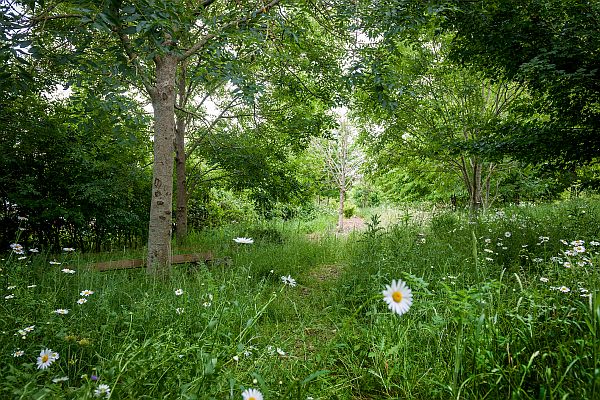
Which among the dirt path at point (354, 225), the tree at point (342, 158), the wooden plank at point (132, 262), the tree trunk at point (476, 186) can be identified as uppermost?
the tree at point (342, 158)

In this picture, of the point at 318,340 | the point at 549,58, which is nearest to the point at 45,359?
the point at 318,340

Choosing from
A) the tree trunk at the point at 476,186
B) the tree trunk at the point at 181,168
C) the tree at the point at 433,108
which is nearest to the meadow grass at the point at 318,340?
the tree trunk at the point at 181,168

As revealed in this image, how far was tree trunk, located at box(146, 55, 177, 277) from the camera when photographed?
3.97 meters

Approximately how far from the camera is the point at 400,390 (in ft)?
5.83

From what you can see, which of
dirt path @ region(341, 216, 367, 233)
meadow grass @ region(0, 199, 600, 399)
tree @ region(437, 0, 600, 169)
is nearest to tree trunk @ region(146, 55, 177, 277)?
meadow grass @ region(0, 199, 600, 399)

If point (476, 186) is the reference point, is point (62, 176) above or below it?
below

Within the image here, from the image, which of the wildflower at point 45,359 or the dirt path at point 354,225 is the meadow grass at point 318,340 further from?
the dirt path at point 354,225

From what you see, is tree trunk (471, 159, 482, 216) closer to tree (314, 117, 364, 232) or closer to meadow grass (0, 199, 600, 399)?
tree (314, 117, 364, 232)

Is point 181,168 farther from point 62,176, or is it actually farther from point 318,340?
point 318,340

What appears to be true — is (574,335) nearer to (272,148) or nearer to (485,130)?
(485,130)

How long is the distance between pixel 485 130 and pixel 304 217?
1057cm

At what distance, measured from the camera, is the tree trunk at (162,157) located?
13.0 ft

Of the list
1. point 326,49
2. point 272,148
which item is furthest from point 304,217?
point 326,49

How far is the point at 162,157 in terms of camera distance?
4.04 m
